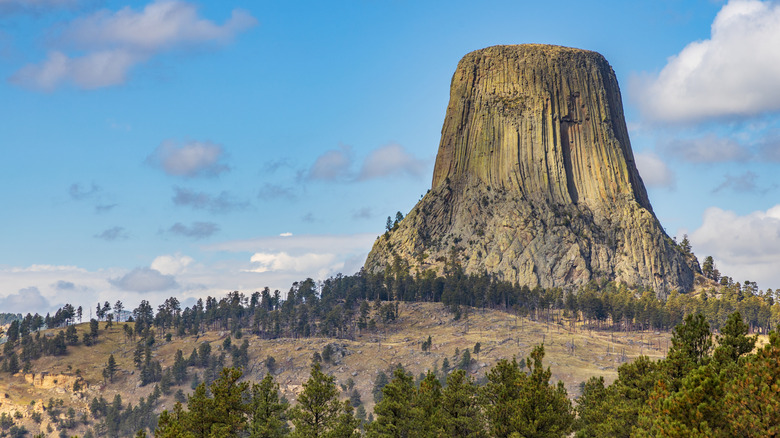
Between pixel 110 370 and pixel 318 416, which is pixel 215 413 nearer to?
pixel 318 416

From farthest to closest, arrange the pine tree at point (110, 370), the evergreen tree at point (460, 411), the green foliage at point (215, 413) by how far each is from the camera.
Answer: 1. the pine tree at point (110, 370)
2. the evergreen tree at point (460, 411)
3. the green foliage at point (215, 413)

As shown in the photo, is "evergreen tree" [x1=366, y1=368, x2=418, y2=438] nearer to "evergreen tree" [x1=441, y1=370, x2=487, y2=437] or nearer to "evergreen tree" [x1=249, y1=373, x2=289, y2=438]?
"evergreen tree" [x1=441, y1=370, x2=487, y2=437]

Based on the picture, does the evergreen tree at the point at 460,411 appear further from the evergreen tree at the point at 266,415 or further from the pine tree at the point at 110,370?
the pine tree at the point at 110,370

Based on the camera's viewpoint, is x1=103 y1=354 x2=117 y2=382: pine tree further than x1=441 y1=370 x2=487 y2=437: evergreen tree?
Yes

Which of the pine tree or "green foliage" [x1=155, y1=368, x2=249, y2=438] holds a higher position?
"green foliage" [x1=155, y1=368, x2=249, y2=438]

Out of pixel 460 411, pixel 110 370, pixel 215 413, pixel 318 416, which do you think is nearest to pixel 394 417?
pixel 460 411

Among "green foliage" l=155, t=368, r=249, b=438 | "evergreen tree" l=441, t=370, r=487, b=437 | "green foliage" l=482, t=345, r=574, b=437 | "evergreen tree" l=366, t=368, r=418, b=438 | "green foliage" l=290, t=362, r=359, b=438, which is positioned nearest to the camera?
"green foliage" l=482, t=345, r=574, b=437

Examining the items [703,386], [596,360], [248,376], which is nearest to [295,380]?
[248,376]

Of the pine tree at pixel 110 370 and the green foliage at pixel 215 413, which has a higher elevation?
the green foliage at pixel 215 413

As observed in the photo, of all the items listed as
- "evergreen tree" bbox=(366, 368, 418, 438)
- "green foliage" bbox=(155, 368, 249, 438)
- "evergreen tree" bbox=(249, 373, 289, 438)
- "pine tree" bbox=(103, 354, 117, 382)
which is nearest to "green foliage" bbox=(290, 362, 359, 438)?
"evergreen tree" bbox=(249, 373, 289, 438)

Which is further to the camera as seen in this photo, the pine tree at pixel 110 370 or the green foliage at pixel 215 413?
the pine tree at pixel 110 370

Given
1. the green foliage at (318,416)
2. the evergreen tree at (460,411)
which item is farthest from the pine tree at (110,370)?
the evergreen tree at (460,411)

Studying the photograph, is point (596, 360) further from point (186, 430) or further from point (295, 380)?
point (186, 430)

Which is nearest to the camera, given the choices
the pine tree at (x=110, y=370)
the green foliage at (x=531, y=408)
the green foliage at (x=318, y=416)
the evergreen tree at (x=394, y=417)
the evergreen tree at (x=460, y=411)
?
the green foliage at (x=531, y=408)
